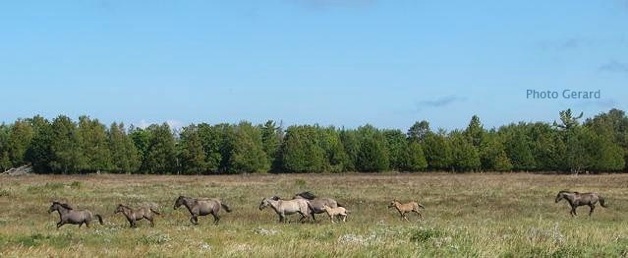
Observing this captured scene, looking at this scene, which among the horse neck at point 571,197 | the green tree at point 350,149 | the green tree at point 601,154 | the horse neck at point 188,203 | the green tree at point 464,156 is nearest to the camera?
the horse neck at point 188,203

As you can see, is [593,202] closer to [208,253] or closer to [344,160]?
[208,253]

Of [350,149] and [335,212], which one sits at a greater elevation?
[350,149]

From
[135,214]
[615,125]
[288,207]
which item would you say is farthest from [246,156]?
[135,214]

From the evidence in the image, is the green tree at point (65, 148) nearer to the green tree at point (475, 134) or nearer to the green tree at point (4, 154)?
the green tree at point (4, 154)

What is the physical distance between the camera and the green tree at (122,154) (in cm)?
10406

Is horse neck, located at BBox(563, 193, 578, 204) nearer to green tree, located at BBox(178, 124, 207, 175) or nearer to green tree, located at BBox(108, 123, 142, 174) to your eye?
green tree, located at BBox(178, 124, 207, 175)

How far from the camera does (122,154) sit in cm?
10431

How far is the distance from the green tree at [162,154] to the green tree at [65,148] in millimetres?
11477

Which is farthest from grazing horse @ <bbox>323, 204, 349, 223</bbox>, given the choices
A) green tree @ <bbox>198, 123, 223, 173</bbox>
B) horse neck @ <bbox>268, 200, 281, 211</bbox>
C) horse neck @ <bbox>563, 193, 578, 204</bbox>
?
green tree @ <bbox>198, 123, 223, 173</bbox>

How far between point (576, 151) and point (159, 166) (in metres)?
59.0

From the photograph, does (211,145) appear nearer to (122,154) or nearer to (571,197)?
(122,154)

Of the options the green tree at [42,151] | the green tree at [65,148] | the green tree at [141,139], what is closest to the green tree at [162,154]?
the green tree at [141,139]

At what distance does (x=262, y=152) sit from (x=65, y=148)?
29.0 m

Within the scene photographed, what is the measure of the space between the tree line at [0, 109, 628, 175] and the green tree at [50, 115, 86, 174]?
0.43 feet
